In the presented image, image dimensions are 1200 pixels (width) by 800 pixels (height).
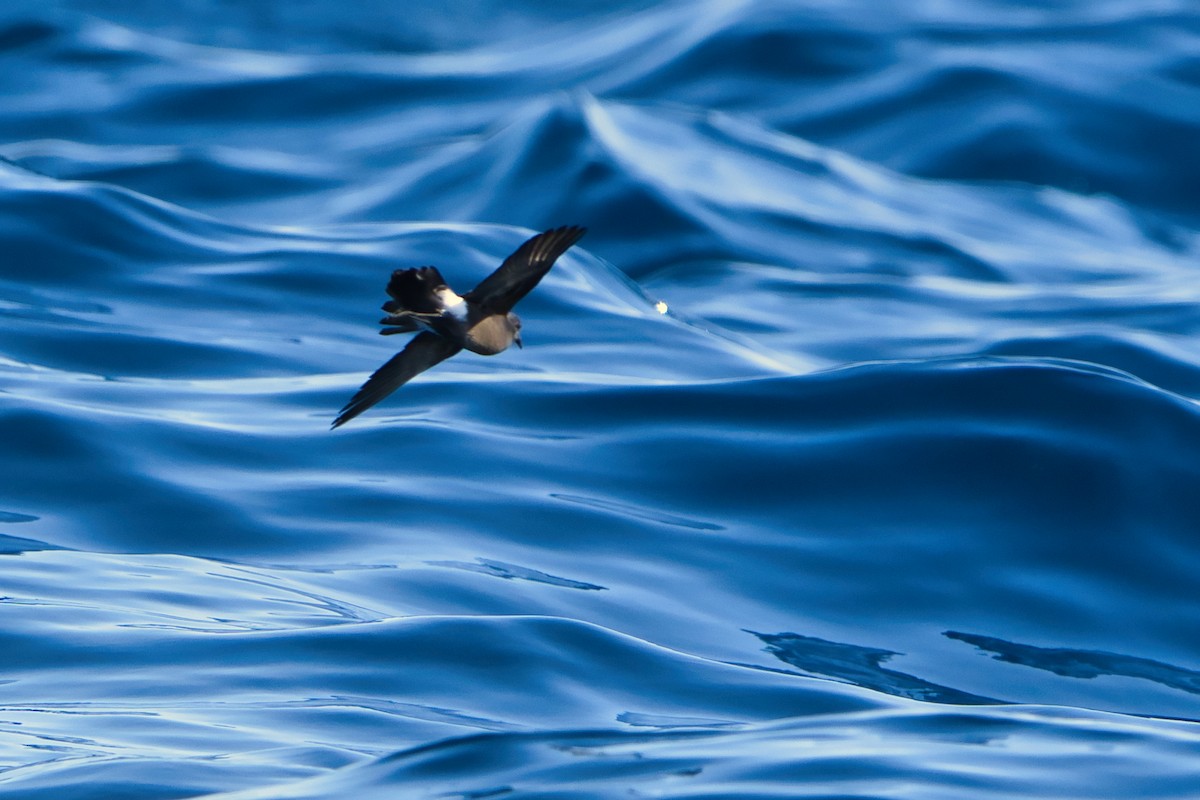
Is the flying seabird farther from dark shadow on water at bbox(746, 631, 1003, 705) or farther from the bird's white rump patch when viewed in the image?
dark shadow on water at bbox(746, 631, 1003, 705)

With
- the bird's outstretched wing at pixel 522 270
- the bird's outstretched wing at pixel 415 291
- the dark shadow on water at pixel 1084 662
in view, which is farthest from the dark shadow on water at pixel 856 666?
the bird's outstretched wing at pixel 415 291

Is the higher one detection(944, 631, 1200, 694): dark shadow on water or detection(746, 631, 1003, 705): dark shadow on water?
detection(944, 631, 1200, 694): dark shadow on water

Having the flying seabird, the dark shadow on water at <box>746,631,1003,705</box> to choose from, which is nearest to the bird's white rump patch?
the flying seabird

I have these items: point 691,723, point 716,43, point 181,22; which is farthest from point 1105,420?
point 181,22

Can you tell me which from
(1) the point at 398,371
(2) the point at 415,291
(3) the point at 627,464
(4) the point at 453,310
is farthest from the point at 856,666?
(2) the point at 415,291

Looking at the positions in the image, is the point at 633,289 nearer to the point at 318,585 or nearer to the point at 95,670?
the point at 318,585

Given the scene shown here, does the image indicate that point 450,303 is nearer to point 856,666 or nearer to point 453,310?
point 453,310

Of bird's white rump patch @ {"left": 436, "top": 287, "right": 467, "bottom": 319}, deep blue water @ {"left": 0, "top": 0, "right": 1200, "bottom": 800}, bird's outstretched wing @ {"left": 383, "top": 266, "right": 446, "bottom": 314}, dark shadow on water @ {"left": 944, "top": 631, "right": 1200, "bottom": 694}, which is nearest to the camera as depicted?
bird's outstretched wing @ {"left": 383, "top": 266, "right": 446, "bottom": 314}
